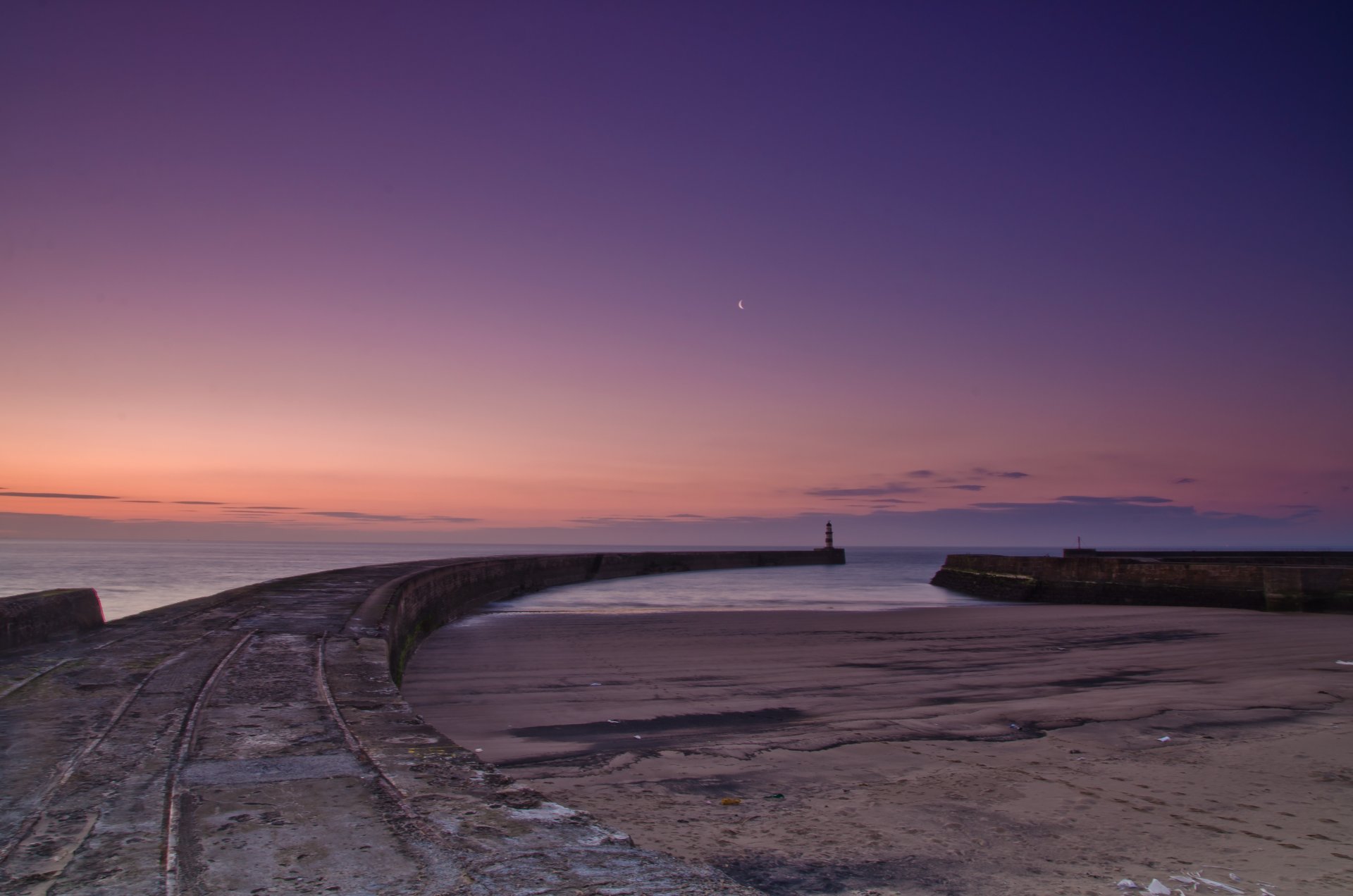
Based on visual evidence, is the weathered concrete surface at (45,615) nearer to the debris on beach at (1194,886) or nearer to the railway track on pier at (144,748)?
the railway track on pier at (144,748)

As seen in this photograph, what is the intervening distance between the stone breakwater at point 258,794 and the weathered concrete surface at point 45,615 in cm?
16

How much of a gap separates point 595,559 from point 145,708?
29.4 meters

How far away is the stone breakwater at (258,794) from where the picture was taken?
7.45 feet

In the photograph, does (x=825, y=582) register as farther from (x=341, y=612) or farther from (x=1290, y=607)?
(x=341, y=612)

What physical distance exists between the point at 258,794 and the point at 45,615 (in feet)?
16.1

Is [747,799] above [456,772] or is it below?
below

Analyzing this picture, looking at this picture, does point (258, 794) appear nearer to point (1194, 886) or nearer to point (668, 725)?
point (668, 725)

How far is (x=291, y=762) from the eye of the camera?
11.0ft

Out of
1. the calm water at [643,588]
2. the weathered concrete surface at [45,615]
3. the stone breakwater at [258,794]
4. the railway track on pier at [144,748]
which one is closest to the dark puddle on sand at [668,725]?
the stone breakwater at [258,794]

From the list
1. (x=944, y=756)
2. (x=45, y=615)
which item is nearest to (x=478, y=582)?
(x=45, y=615)

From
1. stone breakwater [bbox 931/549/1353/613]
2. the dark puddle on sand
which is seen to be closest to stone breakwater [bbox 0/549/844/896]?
the dark puddle on sand

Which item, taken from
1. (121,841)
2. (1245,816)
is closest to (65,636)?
(121,841)

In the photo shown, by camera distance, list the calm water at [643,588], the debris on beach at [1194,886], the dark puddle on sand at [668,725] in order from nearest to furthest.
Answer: the debris on beach at [1194,886] → the dark puddle on sand at [668,725] → the calm water at [643,588]

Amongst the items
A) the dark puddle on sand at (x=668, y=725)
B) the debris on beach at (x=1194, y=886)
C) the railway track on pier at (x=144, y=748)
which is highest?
the railway track on pier at (x=144, y=748)
